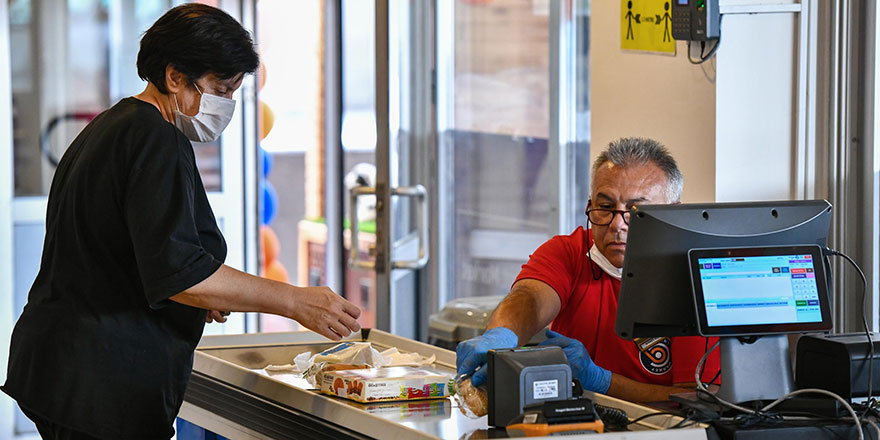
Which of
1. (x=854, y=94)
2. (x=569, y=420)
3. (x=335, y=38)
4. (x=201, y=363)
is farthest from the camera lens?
(x=335, y=38)

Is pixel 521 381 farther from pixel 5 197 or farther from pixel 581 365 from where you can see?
pixel 5 197

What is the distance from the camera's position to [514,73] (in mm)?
4051

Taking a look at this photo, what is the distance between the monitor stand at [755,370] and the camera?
1.81 m

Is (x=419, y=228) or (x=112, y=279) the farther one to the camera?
(x=419, y=228)

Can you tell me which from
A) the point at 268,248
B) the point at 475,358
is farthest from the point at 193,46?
the point at 268,248

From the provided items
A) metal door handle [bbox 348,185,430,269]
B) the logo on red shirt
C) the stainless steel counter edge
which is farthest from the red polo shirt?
metal door handle [bbox 348,185,430,269]

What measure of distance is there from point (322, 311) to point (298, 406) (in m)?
0.19

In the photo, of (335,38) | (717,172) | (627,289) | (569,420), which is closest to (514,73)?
(717,172)

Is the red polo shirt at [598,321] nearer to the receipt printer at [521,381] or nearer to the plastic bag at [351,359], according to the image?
the plastic bag at [351,359]

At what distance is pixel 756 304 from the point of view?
1788 mm

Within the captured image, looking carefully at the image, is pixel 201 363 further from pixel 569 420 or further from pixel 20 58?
pixel 20 58

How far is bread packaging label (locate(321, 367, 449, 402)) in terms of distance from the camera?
1.91 metres

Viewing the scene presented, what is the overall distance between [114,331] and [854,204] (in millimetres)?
1736

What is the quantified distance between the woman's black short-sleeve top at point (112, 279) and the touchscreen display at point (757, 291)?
0.87m
